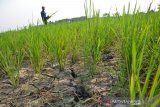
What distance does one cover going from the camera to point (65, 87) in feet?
5.30

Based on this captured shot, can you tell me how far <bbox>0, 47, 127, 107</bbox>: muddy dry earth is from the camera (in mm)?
1385

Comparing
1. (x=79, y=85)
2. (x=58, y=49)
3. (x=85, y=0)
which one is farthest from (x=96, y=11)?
(x=79, y=85)

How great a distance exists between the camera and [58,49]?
1.89 m

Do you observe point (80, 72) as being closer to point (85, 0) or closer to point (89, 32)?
point (89, 32)

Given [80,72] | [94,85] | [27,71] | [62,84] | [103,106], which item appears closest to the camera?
[103,106]

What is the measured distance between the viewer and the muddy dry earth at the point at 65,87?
4.54ft

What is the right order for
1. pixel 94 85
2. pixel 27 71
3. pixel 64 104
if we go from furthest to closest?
pixel 27 71 < pixel 94 85 < pixel 64 104

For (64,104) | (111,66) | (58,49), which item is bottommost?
(64,104)

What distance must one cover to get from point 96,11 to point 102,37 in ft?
0.59

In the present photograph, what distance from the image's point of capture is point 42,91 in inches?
64.5

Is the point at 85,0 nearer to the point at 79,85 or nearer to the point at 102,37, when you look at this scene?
the point at 102,37

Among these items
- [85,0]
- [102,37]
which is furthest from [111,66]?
[85,0]

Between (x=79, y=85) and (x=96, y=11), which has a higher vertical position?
(x=96, y=11)

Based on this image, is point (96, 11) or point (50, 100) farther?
point (96, 11)
